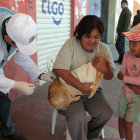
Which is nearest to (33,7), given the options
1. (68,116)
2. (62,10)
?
(62,10)

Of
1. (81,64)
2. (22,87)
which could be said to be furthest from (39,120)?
(81,64)

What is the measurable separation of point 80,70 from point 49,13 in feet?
7.73

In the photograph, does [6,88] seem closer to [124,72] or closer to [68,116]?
[68,116]

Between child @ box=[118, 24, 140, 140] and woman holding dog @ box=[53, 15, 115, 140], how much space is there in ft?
0.47

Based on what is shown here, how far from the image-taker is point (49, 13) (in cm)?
363

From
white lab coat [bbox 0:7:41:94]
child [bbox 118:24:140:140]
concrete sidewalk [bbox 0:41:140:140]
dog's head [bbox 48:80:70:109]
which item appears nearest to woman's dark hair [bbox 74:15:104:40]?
child [bbox 118:24:140:140]

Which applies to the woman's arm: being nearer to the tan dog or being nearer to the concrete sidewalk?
the tan dog

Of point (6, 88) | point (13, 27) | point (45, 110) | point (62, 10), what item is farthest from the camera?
point (62, 10)

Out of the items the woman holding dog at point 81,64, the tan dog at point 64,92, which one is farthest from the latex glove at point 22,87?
the woman holding dog at point 81,64

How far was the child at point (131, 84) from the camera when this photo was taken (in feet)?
5.02

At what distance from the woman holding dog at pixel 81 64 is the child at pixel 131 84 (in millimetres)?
142

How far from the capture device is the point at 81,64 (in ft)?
5.66

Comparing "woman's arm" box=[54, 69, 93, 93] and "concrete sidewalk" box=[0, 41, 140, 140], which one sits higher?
"woman's arm" box=[54, 69, 93, 93]

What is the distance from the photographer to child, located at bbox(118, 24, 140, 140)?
5.02 ft
